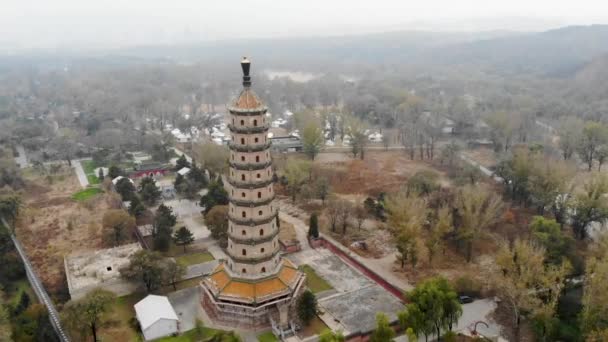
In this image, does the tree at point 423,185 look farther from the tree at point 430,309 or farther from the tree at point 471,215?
the tree at point 430,309

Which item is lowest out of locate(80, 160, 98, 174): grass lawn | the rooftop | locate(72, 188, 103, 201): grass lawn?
locate(72, 188, 103, 201): grass lawn

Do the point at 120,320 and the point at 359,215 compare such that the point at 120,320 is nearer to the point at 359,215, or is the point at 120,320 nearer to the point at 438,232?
the point at 359,215

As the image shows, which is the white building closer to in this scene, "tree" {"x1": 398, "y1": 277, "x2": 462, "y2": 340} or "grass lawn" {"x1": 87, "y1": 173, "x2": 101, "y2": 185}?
"tree" {"x1": 398, "y1": 277, "x2": 462, "y2": 340}

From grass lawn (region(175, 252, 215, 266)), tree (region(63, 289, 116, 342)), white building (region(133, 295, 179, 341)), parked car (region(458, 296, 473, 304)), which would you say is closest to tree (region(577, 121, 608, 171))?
parked car (region(458, 296, 473, 304))

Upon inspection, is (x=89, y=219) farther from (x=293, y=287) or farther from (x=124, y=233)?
(x=293, y=287)

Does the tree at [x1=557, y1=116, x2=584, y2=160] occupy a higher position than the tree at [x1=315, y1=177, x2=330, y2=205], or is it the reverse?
the tree at [x1=557, y1=116, x2=584, y2=160]

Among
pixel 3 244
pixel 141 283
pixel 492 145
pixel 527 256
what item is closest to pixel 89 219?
pixel 3 244
